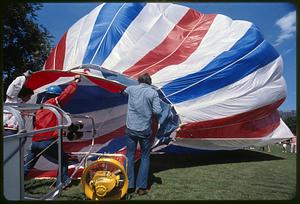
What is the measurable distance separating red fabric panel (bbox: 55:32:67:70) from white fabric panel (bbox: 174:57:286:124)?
1.74 meters

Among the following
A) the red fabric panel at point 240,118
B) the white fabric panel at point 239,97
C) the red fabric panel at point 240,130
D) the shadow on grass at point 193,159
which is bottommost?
the shadow on grass at point 193,159

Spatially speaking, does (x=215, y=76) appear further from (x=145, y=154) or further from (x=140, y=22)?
(x=145, y=154)

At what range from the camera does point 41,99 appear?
3.87 metres

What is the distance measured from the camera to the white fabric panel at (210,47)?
406 cm

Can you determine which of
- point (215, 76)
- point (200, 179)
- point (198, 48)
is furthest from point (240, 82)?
point (200, 179)

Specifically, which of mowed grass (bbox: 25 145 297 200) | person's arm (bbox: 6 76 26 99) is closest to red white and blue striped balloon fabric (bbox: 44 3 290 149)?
mowed grass (bbox: 25 145 297 200)

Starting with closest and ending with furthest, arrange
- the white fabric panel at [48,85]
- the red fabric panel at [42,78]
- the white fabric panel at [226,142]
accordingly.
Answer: the red fabric panel at [42,78], the white fabric panel at [48,85], the white fabric panel at [226,142]

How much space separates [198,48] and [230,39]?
450 millimetres

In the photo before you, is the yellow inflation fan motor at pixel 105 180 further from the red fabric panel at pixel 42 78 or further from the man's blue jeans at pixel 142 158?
the red fabric panel at pixel 42 78

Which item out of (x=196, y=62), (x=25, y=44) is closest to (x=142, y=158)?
(x=196, y=62)

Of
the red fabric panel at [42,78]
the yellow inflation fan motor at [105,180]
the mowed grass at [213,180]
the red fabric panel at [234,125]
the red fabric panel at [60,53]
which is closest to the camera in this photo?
the yellow inflation fan motor at [105,180]

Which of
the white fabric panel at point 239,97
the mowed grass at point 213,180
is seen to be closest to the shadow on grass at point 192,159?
the mowed grass at point 213,180

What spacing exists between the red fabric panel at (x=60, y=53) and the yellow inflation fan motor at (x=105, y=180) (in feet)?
7.17

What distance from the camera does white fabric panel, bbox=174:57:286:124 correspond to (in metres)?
4.02
